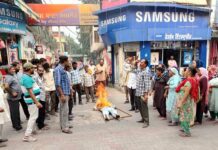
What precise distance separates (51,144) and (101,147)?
1105 mm

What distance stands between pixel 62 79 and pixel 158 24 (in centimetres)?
795

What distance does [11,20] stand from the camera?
12578 mm

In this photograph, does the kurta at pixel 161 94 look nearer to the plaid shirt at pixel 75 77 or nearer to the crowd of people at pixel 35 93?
the crowd of people at pixel 35 93

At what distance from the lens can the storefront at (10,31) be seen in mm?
11985

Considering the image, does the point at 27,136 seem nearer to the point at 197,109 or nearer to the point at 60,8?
the point at 197,109

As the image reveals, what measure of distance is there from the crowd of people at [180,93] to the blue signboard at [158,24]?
17.3ft

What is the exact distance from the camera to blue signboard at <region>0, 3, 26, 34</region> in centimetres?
1180

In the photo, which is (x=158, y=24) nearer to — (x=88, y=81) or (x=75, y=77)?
(x=88, y=81)

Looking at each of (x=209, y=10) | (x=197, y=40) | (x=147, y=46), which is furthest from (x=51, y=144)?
(x=209, y=10)

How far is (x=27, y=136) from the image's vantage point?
17.1 ft

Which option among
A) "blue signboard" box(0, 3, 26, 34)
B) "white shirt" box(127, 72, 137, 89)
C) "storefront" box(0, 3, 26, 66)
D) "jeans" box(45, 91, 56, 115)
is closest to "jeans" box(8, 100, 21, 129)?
"jeans" box(45, 91, 56, 115)

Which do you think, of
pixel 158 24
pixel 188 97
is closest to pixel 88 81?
pixel 158 24

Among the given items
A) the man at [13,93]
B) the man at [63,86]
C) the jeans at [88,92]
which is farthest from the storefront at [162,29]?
the man at [13,93]

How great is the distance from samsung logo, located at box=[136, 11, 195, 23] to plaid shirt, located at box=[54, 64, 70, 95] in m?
7.27
